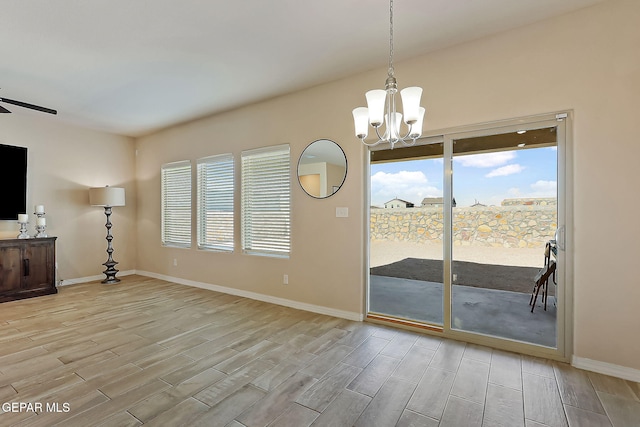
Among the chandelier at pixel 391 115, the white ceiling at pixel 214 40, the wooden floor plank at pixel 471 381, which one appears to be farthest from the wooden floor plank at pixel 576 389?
the white ceiling at pixel 214 40

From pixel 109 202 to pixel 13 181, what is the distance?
50.1 inches

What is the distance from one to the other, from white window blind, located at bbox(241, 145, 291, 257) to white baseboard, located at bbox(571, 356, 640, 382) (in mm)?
3151

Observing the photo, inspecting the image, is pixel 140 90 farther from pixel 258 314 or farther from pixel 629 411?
pixel 629 411

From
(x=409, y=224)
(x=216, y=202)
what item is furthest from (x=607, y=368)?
(x=216, y=202)

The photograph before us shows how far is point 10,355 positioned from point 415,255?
4.21m

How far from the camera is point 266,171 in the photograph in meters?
4.39

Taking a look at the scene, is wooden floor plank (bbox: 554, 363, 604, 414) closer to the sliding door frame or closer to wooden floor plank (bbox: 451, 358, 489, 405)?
the sliding door frame

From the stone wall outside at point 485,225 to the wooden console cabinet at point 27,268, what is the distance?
5085 millimetres

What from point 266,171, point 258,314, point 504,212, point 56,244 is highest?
point 266,171

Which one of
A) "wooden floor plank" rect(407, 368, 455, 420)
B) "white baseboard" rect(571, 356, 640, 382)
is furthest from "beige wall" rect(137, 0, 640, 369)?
"wooden floor plank" rect(407, 368, 455, 420)

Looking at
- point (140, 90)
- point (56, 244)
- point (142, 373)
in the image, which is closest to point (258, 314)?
point (142, 373)

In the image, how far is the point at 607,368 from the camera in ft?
7.71

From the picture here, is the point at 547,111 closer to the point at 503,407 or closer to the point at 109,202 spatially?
the point at 503,407

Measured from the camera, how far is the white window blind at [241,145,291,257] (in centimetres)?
420
